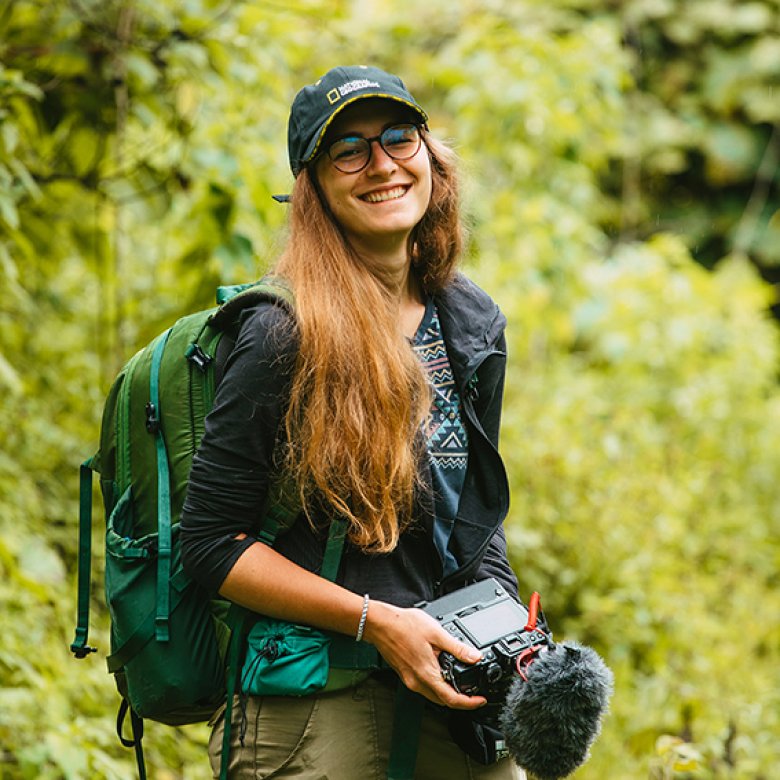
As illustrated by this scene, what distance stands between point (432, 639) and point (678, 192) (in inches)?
347

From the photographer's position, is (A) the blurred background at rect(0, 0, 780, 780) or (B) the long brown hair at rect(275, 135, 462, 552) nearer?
(B) the long brown hair at rect(275, 135, 462, 552)

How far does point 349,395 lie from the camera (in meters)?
2.05

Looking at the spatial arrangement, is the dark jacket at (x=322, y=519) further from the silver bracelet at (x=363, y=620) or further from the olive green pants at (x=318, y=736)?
the olive green pants at (x=318, y=736)

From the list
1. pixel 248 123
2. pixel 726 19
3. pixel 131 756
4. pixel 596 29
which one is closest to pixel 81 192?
pixel 248 123

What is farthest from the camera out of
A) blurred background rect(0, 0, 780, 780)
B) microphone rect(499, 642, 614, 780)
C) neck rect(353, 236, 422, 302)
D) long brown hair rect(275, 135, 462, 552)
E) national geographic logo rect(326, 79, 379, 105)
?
blurred background rect(0, 0, 780, 780)

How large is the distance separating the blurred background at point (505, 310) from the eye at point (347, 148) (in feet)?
0.92

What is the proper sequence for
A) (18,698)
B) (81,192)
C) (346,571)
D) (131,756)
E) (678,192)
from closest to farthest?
(346,571) < (18,698) < (131,756) < (81,192) < (678,192)

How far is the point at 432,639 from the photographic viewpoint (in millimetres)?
1971

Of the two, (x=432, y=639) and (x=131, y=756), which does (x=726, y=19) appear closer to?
(x=131, y=756)

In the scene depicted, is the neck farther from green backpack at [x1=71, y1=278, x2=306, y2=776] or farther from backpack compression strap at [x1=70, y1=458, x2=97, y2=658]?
backpack compression strap at [x1=70, y1=458, x2=97, y2=658]

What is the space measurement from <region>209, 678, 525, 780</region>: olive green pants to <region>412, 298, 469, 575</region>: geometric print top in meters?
0.30

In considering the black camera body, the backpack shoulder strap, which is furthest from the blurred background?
the black camera body

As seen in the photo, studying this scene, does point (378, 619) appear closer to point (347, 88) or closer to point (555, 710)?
point (555, 710)

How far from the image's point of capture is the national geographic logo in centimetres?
212
